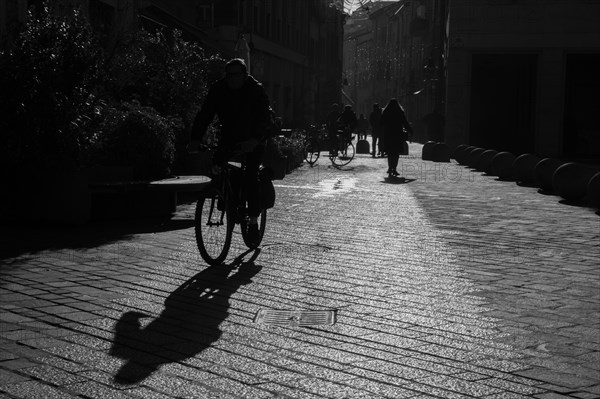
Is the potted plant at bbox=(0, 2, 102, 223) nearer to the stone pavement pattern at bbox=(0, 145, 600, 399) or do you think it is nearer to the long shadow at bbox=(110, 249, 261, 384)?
the stone pavement pattern at bbox=(0, 145, 600, 399)

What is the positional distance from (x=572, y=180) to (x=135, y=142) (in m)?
7.49

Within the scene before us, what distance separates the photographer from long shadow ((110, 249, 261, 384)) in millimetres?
5146

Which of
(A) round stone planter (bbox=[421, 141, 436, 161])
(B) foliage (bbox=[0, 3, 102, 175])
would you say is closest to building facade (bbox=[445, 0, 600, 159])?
(A) round stone planter (bbox=[421, 141, 436, 161])

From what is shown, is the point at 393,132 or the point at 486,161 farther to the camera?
the point at 486,161

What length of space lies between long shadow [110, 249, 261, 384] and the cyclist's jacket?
1.52m

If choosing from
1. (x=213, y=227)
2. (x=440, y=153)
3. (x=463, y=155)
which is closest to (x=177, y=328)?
(x=213, y=227)

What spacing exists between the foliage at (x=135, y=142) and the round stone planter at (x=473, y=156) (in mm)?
14674

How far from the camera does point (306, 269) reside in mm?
8180

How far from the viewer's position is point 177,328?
19.4 feet

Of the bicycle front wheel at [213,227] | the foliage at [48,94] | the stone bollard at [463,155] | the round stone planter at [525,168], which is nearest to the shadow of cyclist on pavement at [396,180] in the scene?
the round stone planter at [525,168]

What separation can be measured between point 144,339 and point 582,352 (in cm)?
235

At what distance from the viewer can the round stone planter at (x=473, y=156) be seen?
85.4ft

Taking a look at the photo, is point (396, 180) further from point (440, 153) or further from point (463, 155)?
point (440, 153)

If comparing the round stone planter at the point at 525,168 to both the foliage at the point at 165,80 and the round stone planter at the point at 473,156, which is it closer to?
the round stone planter at the point at 473,156
